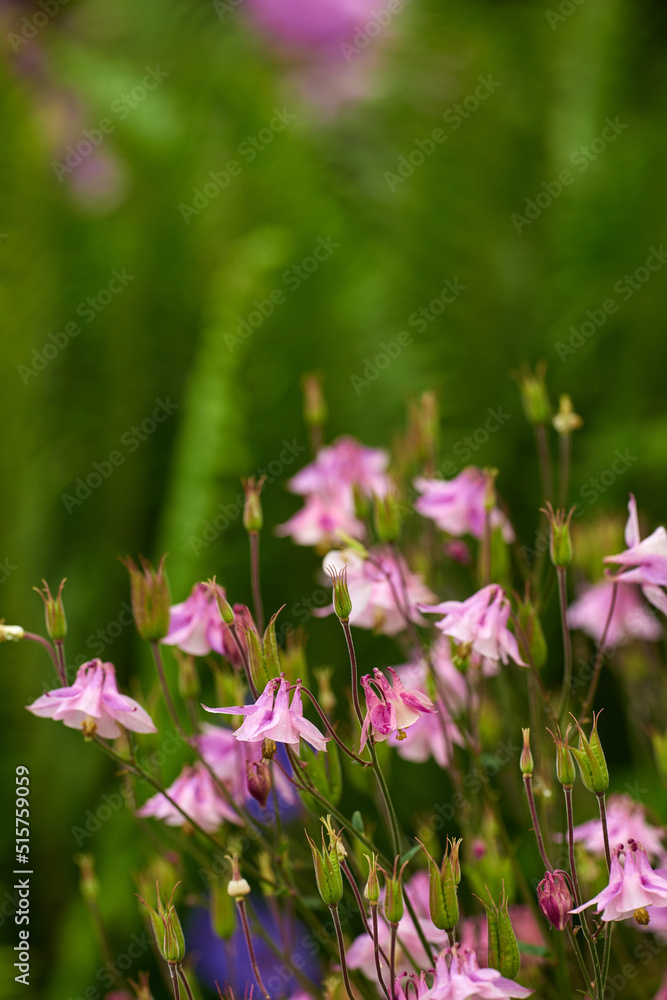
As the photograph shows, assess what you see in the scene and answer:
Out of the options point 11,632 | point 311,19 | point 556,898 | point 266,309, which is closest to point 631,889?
point 556,898

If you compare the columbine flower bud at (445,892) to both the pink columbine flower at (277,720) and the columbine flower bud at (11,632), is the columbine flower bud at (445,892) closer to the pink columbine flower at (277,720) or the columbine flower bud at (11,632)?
the pink columbine flower at (277,720)

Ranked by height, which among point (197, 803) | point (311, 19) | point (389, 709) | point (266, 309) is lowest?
point (197, 803)

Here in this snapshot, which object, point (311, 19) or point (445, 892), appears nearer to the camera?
point (445, 892)

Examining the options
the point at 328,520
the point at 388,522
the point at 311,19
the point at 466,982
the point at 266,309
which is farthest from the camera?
the point at 311,19

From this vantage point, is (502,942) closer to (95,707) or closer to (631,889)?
(631,889)

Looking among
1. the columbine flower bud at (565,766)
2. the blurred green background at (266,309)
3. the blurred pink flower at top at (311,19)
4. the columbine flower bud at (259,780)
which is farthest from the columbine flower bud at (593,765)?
the blurred pink flower at top at (311,19)

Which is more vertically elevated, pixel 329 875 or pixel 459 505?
pixel 459 505

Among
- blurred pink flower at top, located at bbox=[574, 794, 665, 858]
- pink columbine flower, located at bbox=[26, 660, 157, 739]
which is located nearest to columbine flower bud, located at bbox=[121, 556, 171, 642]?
pink columbine flower, located at bbox=[26, 660, 157, 739]
